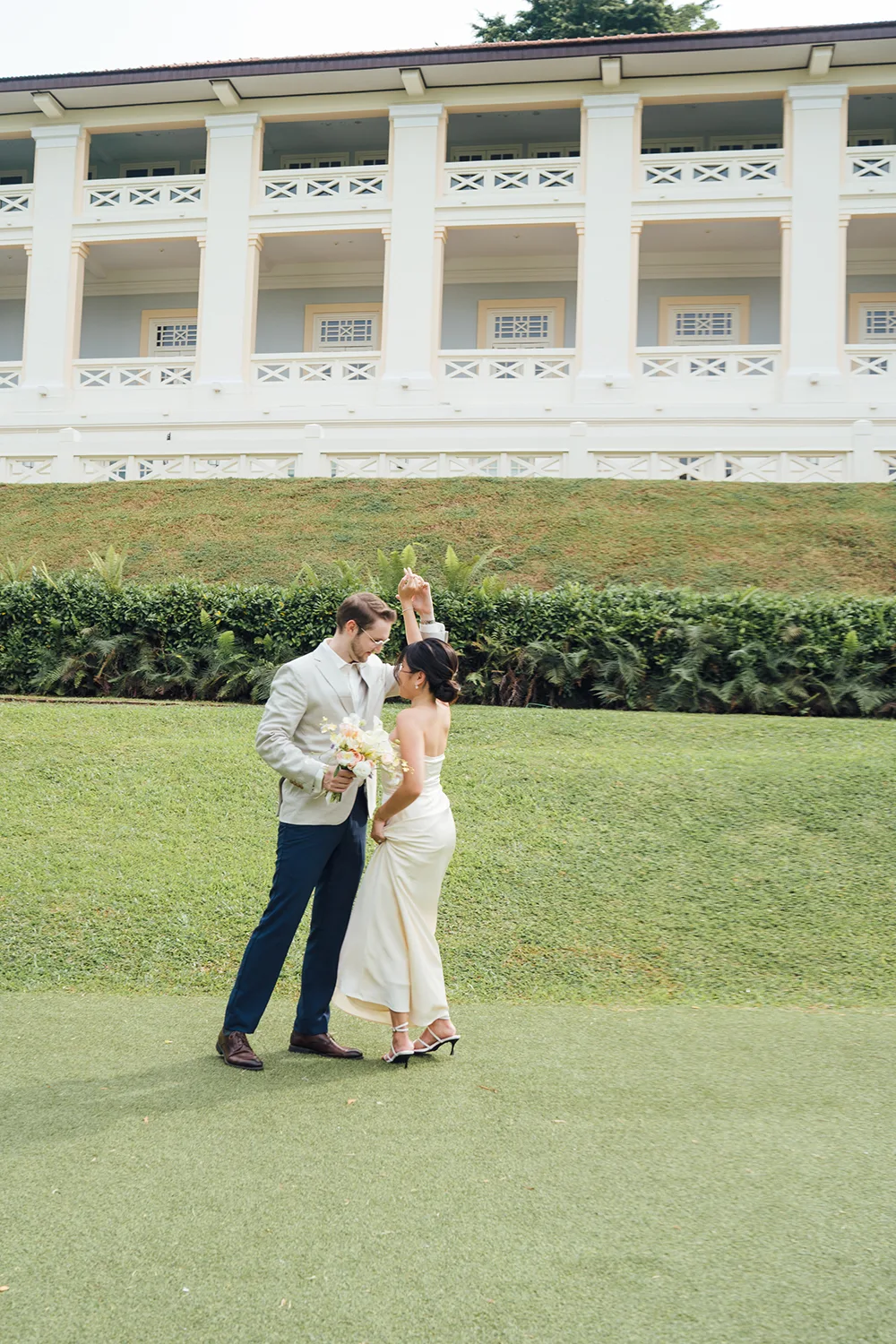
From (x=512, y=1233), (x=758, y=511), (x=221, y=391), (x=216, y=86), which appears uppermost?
(x=216, y=86)

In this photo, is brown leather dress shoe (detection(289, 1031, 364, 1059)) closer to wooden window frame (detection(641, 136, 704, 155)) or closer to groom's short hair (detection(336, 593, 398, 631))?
groom's short hair (detection(336, 593, 398, 631))

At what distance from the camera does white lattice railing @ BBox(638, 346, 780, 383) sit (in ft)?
65.1

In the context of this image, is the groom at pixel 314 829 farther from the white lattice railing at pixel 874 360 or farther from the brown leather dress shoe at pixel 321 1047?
the white lattice railing at pixel 874 360

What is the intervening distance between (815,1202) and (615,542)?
1169cm

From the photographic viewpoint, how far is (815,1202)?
10.9 ft

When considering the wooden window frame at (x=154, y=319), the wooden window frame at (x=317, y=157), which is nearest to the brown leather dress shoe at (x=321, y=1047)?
the wooden window frame at (x=154, y=319)

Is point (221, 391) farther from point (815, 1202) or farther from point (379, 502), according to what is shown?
point (815, 1202)

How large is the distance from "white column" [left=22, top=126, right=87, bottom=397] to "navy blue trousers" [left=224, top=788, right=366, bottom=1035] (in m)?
20.2

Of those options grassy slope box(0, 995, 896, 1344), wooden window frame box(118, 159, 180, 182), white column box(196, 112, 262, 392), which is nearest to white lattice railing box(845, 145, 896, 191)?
white column box(196, 112, 262, 392)

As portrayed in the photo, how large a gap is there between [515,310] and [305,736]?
2137cm

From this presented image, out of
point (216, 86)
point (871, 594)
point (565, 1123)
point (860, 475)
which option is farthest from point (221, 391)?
point (565, 1123)

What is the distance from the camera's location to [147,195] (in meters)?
22.6

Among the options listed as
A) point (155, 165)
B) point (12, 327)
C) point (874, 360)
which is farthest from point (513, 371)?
point (12, 327)

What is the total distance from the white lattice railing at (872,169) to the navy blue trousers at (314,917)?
19.9 meters
